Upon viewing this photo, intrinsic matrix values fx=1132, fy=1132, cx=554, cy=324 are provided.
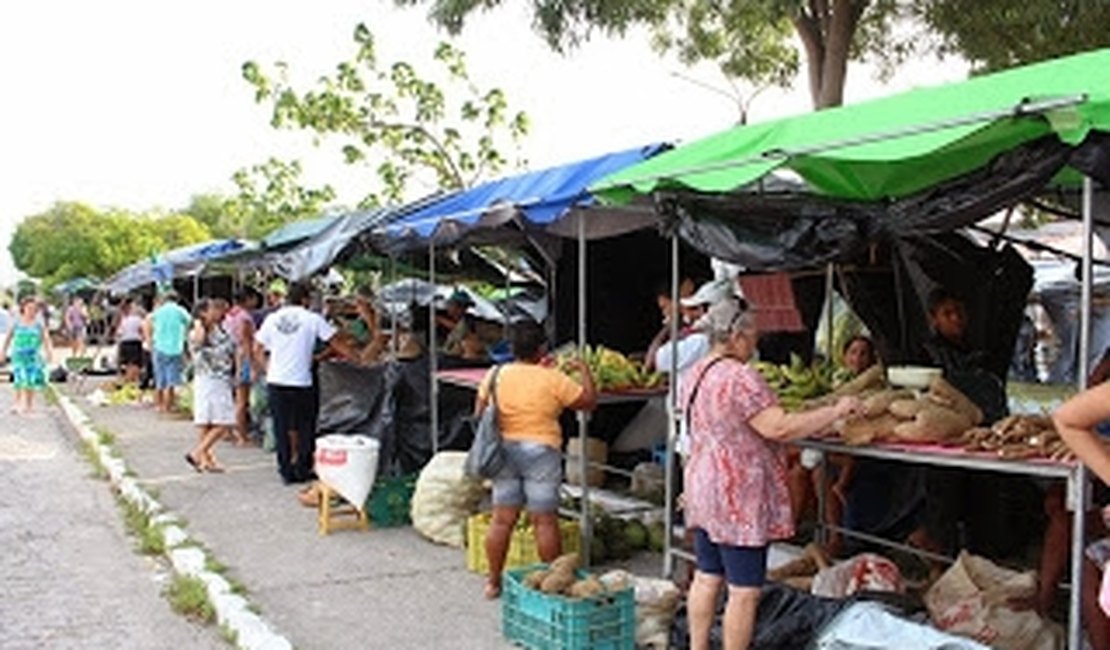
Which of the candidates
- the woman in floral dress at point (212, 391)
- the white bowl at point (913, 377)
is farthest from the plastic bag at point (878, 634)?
the woman in floral dress at point (212, 391)

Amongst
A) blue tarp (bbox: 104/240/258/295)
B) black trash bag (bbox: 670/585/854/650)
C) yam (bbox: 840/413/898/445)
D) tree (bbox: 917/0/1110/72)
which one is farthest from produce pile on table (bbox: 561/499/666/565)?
blue tarp (bbox: 104/240/258/295)

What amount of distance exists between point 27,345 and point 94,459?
17.2ft

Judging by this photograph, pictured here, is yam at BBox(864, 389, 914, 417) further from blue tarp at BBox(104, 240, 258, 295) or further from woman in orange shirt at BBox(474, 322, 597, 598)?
blue tarp at BBox(104, 240, 258, 295)

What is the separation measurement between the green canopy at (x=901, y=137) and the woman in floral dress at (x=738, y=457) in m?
0.77

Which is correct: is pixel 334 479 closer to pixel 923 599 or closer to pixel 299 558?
pixel 299 558

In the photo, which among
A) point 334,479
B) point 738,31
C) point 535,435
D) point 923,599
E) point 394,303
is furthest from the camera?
point 738,31

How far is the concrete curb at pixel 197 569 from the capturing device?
6.07 m

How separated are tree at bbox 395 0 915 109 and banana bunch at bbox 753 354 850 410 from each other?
25.5ft

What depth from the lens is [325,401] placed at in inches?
402

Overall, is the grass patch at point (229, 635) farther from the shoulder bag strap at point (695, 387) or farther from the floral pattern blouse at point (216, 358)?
the floral pattern blouse at point (216, 358)

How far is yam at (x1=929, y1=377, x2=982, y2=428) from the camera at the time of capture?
5.43 metres

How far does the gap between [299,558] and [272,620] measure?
150 cm

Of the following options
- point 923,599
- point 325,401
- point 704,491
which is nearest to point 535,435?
point 704,491

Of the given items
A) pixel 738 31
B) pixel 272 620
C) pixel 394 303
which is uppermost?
pixel 738 31
